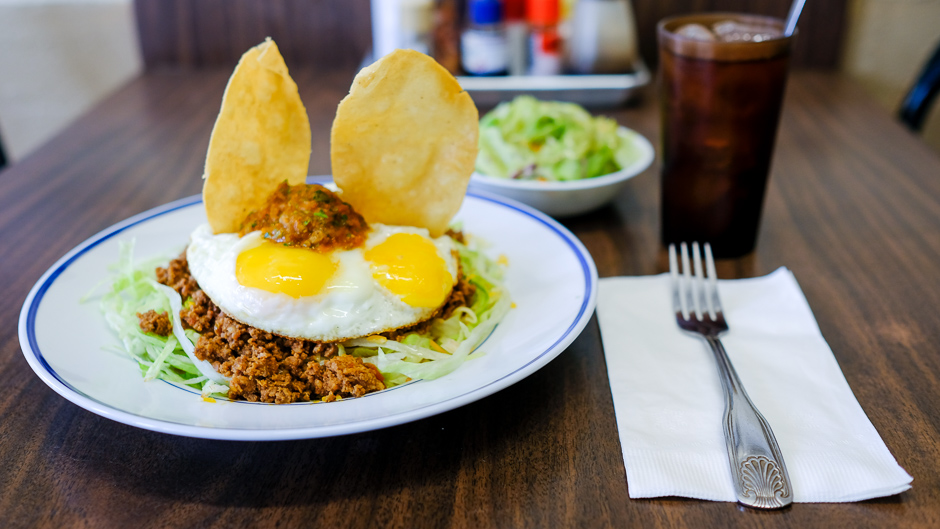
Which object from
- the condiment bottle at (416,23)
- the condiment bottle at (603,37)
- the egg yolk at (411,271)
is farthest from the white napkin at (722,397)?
the condiment bottle at (416,23)

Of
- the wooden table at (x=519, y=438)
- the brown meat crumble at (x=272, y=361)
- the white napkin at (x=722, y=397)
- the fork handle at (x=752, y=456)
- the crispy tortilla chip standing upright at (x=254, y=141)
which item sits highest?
the crispy tortilla chip standing upright at (x=254, y=141)

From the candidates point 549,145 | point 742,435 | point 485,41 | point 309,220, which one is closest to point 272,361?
point 309,220

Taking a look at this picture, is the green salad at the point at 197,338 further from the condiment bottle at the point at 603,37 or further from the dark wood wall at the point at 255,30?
the dark wood wall at the point at 255,30

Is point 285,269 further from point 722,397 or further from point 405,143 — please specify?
point 722,397

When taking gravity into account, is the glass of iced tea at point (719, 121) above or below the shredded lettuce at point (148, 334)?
above

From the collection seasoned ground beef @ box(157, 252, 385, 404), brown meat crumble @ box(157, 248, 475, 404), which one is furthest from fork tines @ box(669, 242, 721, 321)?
seasoned ground beef @ box(157, 252, 385, 404)

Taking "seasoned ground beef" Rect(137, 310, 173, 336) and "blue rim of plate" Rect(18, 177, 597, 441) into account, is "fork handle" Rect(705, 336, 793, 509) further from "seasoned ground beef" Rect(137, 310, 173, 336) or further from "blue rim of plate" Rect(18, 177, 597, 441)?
"seasoned ground beef" Rect(137, 310, 173, 336)
